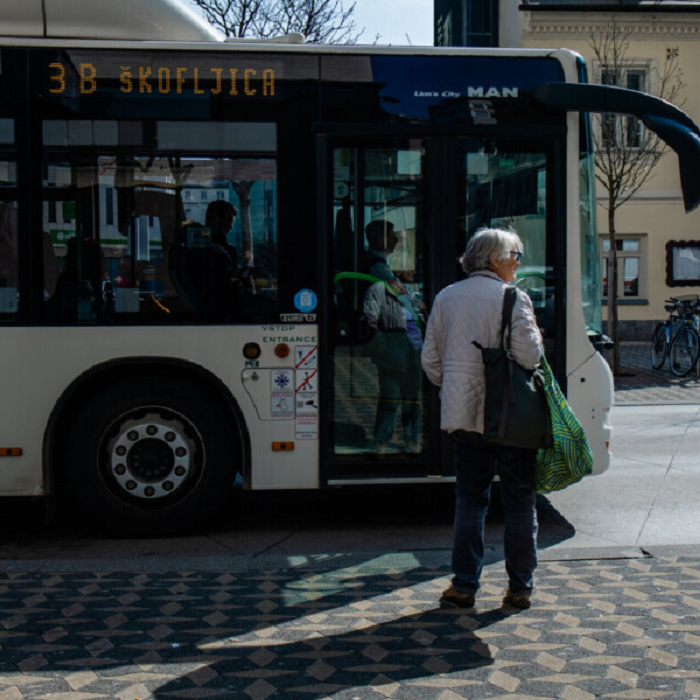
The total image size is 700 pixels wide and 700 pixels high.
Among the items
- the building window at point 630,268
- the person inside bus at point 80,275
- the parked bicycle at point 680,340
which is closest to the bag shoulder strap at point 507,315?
the person inside bus at point 80,275

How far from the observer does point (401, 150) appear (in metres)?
6.97

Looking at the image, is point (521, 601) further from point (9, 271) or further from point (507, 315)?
point (9, 271)

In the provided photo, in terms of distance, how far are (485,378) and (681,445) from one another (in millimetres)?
6456

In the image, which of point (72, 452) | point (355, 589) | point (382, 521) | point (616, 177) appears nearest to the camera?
point (355, 589)

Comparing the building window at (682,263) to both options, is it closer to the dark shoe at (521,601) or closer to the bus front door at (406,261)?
the bus front door at (406,261)

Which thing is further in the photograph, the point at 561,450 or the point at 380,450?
the point at 380,450

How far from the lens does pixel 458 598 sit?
5.12 meters

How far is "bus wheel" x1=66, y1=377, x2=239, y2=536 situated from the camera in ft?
22.1

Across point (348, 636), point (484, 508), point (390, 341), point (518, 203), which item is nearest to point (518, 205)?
point (518, 203)

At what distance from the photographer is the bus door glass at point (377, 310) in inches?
273

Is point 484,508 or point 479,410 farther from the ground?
point 479,410

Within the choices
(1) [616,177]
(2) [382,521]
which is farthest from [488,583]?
(1) [616,177]

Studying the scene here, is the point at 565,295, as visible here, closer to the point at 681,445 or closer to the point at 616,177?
the point at 681,445

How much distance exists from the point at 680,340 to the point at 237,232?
13058 mm
